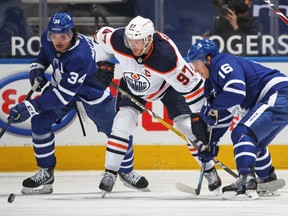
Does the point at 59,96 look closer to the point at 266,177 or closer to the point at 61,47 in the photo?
the point at 61,47

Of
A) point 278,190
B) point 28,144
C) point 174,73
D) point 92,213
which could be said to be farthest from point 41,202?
point 28,144

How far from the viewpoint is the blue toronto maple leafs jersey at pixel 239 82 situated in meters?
6.39

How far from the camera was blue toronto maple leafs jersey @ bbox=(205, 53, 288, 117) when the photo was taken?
251 inches

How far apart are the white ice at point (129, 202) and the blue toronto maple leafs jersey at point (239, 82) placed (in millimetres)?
537

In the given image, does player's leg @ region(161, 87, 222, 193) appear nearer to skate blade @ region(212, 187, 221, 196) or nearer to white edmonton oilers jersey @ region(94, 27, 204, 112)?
white edmonton oilers jersey @ region(94, 27, 204, 112)

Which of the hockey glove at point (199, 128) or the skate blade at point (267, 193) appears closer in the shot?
the hockey glove at point (199, 128)

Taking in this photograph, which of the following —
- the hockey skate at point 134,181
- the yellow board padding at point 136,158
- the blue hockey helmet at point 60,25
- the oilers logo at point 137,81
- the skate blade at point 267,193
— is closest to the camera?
the skate blade at point 267,193

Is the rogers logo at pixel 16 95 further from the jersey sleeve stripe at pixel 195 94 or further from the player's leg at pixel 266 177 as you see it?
the player's leg at pixel 266 177

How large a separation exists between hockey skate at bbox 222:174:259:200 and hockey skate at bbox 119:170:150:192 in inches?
35.9

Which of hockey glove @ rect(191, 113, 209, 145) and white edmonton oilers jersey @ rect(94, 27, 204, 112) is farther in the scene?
white edmonton oilers jersey @ rect(94, 27, 204, 112)

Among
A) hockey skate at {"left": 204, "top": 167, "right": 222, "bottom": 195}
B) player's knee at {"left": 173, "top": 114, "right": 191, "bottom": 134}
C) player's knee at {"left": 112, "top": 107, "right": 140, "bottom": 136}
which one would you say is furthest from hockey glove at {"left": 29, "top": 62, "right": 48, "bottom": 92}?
hockey skate at {"left": 204, "top": 167, "right": 222, "bottom": 195}

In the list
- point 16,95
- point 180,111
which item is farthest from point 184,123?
point 16,95

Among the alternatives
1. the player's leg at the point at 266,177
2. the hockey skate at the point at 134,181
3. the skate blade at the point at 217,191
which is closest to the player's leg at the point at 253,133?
the player's leg at the point at 266,177

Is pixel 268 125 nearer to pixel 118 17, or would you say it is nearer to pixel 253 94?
pixel 253 94
